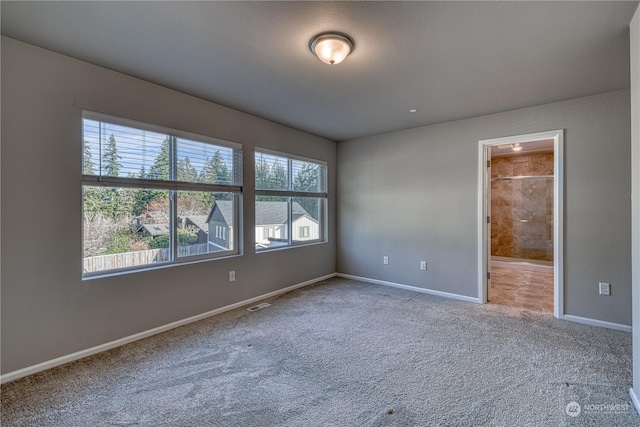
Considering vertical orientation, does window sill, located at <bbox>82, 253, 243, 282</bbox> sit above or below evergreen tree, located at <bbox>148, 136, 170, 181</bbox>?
below

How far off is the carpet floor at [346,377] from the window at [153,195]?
83 cm

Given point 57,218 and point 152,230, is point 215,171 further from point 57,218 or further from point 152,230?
point 57,218

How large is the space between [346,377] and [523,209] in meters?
6.33

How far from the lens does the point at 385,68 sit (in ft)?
8.44

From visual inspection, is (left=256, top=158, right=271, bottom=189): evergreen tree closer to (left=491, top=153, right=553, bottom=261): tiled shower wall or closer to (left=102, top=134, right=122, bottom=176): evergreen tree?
(left=102, top=134, right=122, bottom=176): evergreen tree

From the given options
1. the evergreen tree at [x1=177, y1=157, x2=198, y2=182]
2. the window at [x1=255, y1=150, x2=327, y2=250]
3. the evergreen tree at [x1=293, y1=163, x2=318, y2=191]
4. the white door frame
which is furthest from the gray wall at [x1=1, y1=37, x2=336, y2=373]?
the white door frame

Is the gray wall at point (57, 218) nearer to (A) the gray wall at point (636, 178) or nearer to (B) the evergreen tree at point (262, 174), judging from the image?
(B) the evergreen tree at point (262, 174)

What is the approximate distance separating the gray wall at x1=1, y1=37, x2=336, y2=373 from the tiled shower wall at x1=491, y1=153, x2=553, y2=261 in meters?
6.62

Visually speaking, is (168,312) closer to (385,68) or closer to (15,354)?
(15,354)

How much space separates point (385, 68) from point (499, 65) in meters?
0.94

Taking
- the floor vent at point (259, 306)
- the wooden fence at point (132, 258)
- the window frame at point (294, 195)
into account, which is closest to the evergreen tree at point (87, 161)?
the wooden fence at point (132, 258)

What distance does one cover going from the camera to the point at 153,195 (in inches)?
117

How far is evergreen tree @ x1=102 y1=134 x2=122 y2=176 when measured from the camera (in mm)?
2646

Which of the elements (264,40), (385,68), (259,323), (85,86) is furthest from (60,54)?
(259,323)
